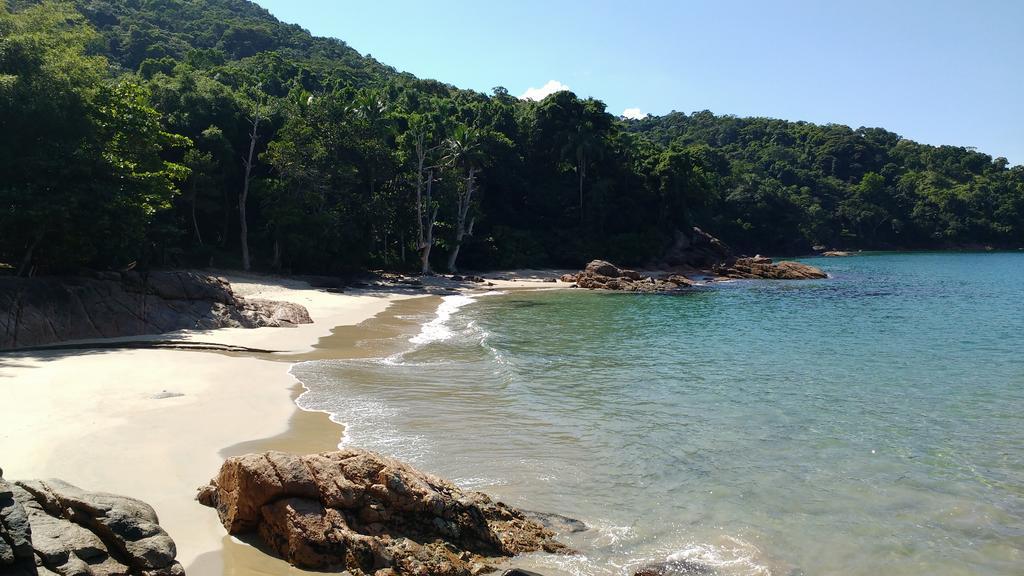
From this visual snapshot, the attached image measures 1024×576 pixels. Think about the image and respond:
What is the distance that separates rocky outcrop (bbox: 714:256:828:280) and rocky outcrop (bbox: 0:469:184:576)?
52.6 m

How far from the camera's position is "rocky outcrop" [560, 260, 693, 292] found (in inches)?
1719

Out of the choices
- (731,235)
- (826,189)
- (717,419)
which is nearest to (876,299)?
(717,419)

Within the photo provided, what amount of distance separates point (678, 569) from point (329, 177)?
1377 inches

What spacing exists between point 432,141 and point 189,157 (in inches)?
721

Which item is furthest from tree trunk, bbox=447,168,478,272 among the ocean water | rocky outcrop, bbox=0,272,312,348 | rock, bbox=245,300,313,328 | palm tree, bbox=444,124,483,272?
rocky outcrop, bbox=0,272,312,348

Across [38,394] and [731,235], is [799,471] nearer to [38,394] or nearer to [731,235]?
[38,394]

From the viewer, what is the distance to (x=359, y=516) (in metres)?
6.34

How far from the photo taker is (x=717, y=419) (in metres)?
12.3

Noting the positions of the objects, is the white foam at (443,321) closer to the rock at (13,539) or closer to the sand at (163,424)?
the sand at (163,424)

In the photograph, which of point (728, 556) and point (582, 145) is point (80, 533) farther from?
point (582, 145)

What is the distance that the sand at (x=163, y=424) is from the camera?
21.8 ft

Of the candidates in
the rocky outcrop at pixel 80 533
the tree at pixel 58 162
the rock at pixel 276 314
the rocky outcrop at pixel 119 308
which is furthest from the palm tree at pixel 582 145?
the rocky outcrop at pixel 80 533

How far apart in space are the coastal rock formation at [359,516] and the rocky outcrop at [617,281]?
37.3 metres

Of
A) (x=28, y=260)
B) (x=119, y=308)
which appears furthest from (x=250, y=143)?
(x=119, y=308)
